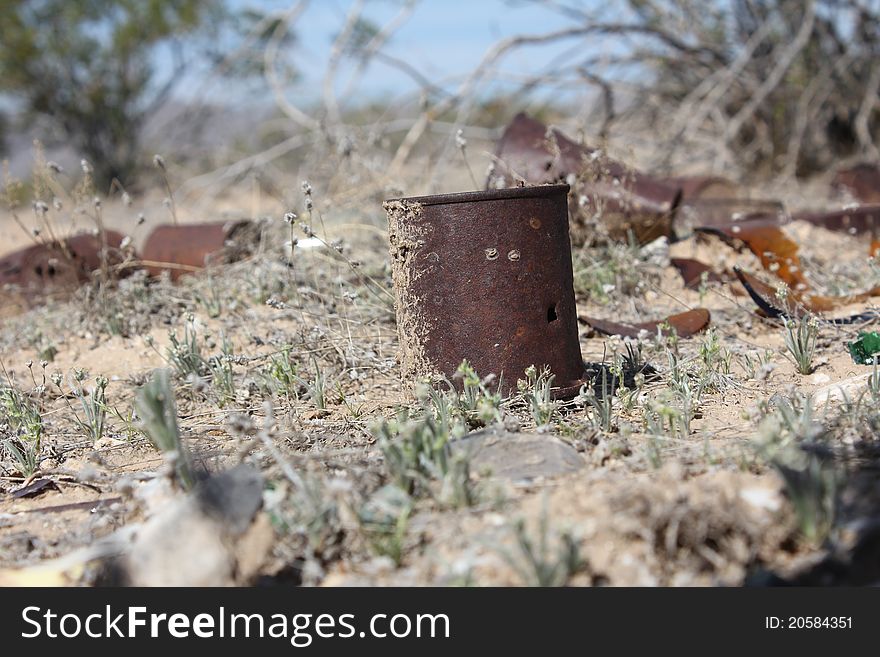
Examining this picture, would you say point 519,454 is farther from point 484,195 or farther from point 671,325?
point 671,325

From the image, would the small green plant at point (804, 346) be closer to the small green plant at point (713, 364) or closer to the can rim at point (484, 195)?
the small green plant at point (713, 364)

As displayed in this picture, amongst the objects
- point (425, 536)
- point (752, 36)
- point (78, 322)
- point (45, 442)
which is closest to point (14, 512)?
point (45, 442)

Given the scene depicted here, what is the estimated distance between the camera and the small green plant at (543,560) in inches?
66.2

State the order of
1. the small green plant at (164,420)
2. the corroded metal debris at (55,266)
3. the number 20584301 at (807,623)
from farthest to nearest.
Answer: the corroded metal debris at (55,266) → the small green plant at (164,420) → the number 20584301 at (807,623)

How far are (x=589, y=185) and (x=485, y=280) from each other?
231 cm

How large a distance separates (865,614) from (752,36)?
25.0 ft

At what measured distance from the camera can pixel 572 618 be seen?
1684 millimetres

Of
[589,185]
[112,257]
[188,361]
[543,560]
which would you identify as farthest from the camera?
[112,257]

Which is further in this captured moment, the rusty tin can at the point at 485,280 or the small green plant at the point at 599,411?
the rusty tin can at the point at 485,280

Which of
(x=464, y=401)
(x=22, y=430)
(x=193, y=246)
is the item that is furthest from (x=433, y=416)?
(x=193, y=246)

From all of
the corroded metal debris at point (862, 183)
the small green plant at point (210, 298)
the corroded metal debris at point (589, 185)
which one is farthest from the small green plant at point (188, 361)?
the corroded metal debris at point (862, 183)

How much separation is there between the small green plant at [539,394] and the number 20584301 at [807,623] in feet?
3.28

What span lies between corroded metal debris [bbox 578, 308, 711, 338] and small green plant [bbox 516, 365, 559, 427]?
37.9 inches

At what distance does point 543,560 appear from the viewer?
1672 millimetres
